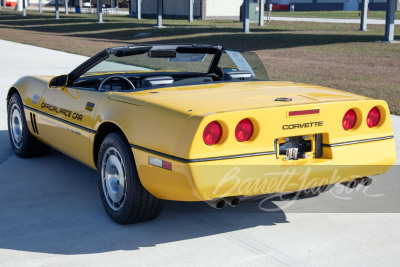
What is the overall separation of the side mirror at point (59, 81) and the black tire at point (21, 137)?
75cm

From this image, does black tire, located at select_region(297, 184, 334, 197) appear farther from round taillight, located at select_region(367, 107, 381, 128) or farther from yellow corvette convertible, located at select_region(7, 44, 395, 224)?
round taillight, located at select_region(367, 107, 381, 128)

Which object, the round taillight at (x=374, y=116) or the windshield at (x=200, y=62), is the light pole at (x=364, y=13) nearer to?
the windshield at (x=200, y=62)

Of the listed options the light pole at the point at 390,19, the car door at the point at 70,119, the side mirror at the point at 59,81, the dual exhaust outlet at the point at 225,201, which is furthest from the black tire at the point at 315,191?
the light pole at the point at 390,19

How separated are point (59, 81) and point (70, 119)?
0.51m

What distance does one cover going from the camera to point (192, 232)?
14.2 ft

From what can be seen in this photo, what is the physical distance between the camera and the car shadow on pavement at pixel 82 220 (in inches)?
164

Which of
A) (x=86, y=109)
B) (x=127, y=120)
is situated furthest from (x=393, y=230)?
(x=86, y=109)

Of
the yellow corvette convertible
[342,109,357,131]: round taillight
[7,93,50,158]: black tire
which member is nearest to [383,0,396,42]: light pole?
[7,93,50,158]: black tire

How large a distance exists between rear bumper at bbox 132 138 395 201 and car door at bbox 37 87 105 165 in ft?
2.65

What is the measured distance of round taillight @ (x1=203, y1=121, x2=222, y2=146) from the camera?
12.7 feet

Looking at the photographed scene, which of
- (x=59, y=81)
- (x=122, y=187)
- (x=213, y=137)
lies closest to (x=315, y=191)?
(x=213, y=137)

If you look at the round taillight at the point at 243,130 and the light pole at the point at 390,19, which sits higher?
the light pole at the point at 390,19

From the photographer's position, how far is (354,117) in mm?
4430

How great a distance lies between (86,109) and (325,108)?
6.11 ft
